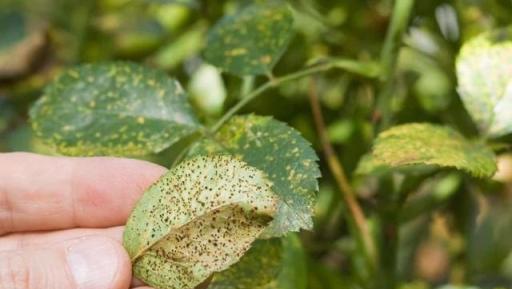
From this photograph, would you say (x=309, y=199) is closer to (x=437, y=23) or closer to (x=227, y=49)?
(x=227, y=49)

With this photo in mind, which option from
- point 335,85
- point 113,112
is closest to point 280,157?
point 113,112

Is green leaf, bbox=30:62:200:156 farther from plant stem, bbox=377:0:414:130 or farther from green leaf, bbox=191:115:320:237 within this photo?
plant stem, bbox=377:0:414:130

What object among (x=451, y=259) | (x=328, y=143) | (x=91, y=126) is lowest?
(x=451, y=259)

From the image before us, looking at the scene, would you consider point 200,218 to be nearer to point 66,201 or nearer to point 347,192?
point 66,201

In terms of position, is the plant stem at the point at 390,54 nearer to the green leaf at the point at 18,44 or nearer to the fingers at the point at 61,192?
the fingers at the point at 61,192

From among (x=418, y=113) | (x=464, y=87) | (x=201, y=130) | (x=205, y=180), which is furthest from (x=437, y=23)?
(x=205, y=180)
